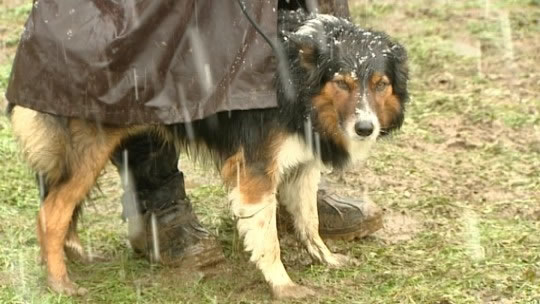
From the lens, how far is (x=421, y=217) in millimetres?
5383

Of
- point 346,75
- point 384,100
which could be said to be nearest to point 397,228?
point 384,100

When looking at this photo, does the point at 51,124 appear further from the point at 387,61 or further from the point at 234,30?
the point at 387,61

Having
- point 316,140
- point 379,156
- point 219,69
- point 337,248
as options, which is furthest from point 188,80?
point 379,156

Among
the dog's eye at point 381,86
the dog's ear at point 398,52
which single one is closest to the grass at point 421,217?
the dog's eye at point 381,86

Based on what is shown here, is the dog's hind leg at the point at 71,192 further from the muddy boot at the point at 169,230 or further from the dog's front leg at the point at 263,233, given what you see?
the dog's front leg at the point at 263,233

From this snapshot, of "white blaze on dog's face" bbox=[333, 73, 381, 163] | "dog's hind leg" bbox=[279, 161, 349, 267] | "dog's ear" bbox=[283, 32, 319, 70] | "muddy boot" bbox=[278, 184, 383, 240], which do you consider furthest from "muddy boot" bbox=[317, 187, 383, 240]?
"dog's ear" bbox=[283, 32, 319, 70]

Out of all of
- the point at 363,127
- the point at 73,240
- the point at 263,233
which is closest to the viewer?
the point at 363,127

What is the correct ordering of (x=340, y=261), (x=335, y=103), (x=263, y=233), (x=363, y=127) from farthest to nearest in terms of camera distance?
1. (x=340, y=261)
2. (x=263, y=233)
3. (x=335, y=103)
4. (x=363, y=127)

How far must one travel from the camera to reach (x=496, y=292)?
4.35m

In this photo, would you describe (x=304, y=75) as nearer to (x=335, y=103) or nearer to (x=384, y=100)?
(x=335, y=103)

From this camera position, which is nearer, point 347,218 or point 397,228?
Answer: point 347,218

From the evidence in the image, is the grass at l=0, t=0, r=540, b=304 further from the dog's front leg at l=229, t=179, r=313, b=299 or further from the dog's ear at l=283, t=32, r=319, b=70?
the dog's ear at l=283, t=32, r=319, b=70

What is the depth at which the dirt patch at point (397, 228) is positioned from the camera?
517 cm

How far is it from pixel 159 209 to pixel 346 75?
138 centimetres
